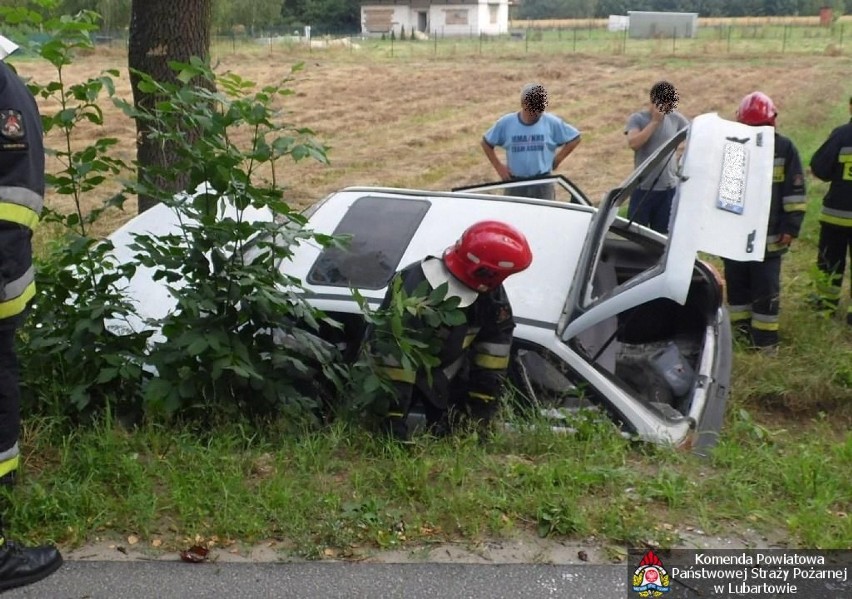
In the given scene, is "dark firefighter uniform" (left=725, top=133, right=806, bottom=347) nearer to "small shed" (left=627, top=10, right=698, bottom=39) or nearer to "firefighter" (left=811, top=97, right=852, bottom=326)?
"firefighter" (left=811, top=97, right=852, bottom=326)

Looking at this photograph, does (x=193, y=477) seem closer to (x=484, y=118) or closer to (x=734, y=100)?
(x=484, y=118)

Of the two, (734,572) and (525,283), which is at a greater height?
(525,283)

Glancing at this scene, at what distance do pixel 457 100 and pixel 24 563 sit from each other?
2305 centimetres

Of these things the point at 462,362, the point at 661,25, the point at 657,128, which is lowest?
the point at 462,362

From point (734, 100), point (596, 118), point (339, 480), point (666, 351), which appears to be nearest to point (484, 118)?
point (596, 118)

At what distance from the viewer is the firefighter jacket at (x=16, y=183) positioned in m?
2.98

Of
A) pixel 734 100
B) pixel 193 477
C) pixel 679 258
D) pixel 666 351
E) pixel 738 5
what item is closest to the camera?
pixel 193 477

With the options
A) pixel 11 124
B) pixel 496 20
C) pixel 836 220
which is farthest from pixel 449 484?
pixel 496 20

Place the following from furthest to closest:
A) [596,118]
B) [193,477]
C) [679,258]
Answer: [596,118]
[679,258]
[193,477]

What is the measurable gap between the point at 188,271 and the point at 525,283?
65.4 inches

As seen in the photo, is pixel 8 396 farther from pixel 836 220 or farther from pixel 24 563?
pixel 836 220

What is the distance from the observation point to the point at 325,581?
3043mm

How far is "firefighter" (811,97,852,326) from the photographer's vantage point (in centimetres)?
685

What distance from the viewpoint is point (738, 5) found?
82.4 metres
